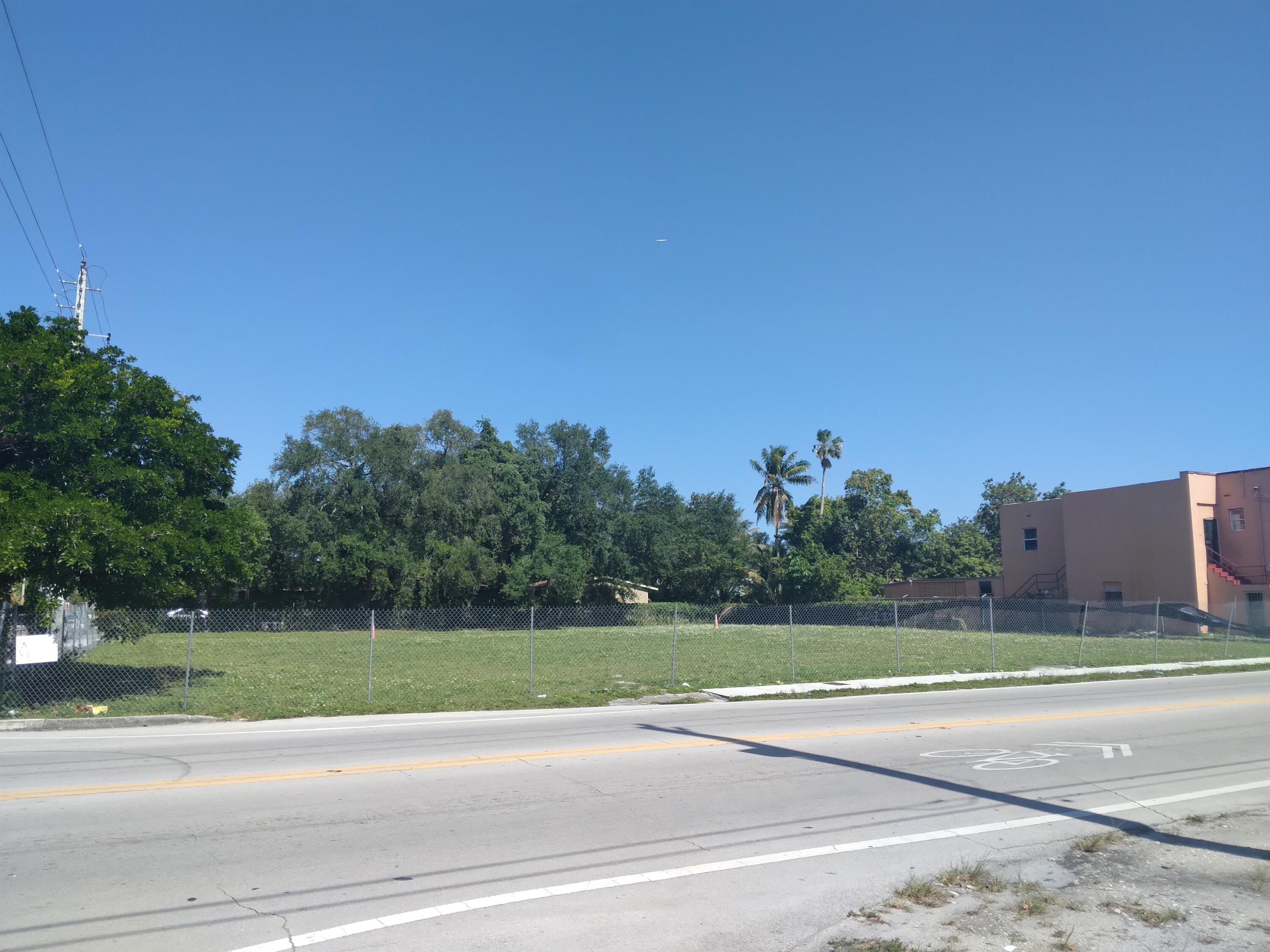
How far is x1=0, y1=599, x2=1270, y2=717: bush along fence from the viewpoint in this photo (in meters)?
17.0

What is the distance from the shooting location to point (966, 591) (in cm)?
5488

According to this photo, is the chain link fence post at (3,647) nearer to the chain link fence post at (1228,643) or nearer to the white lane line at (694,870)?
the white lane line at (694,870)

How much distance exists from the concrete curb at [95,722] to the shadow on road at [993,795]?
817 centimetres

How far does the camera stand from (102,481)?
1705 centimetres

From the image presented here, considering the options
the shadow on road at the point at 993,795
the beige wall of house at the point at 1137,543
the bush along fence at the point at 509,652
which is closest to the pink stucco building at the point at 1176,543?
the beige wall of house at the point at 1137,543

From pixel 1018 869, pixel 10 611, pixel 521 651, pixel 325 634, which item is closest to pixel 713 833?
pixel 1018 869

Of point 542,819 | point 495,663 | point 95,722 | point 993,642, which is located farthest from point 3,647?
point 993,642

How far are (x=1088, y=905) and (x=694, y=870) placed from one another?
2655mm

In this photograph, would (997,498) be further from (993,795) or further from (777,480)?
(993,795)

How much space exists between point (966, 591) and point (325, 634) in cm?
3828

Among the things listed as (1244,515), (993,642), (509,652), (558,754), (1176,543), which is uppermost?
(1244,515)

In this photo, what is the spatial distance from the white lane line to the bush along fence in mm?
10699

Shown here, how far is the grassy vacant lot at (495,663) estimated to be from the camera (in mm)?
16906

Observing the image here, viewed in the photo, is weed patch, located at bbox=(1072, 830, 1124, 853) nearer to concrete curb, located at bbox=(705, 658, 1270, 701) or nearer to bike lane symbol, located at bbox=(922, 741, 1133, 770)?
bike lane symbol, located at bbox=(922, 741, 1133, 770)
